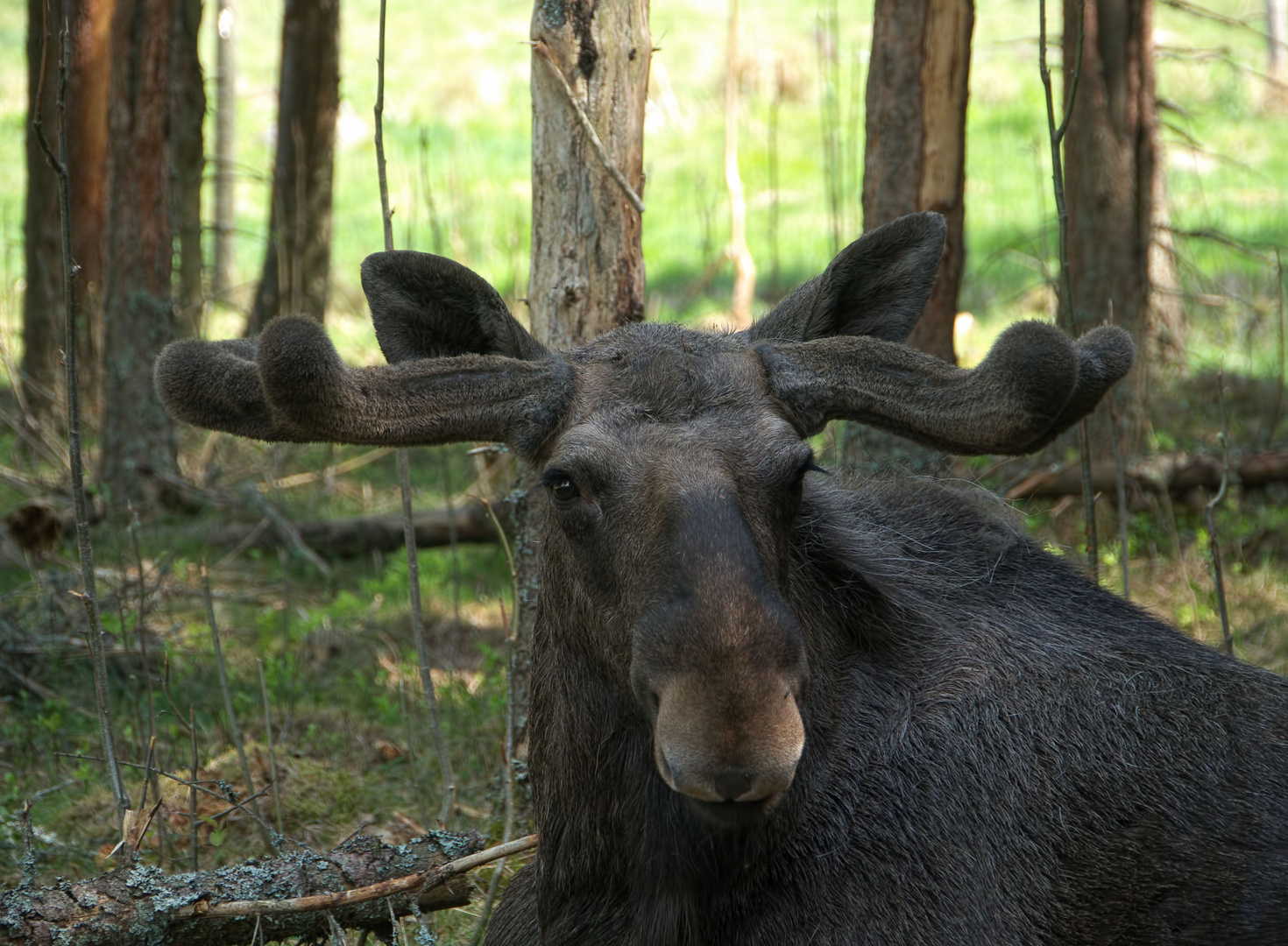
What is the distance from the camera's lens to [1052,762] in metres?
3.28

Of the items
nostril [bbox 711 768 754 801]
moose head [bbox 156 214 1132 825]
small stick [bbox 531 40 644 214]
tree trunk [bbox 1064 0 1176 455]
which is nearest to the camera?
nostril [bbox 711 768 754 801]

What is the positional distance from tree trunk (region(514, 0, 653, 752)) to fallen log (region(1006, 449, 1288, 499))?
12.5 feet

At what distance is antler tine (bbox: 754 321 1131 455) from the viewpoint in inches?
115

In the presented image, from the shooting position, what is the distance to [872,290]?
362 cm

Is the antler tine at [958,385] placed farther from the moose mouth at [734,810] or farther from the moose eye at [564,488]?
the moose mouth at [734,810]

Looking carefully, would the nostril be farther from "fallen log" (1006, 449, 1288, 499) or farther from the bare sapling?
"fallen log" (1006, 449, 1288, 499)

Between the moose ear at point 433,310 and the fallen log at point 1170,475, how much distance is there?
15.9 ft

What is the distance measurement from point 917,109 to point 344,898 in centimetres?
414

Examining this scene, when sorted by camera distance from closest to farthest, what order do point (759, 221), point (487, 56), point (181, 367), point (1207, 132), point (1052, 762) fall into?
point (181, 367) < point (1052, 762) < point (759, 221) < point (1207, 132) < point (487, 56)

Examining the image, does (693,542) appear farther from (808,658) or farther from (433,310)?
(433,310)

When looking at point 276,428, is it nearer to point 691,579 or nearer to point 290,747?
point 691,579

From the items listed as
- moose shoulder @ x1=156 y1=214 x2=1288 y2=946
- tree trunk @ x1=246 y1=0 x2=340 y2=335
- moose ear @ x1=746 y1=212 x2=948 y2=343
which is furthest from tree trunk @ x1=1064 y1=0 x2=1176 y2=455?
tree trunk @ x1=246 y1=0 x2=340 y2=335

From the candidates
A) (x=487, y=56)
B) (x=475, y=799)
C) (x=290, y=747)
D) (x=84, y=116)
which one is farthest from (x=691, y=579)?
(x=487, y=56)

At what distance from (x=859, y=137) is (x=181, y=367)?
1668 cm
